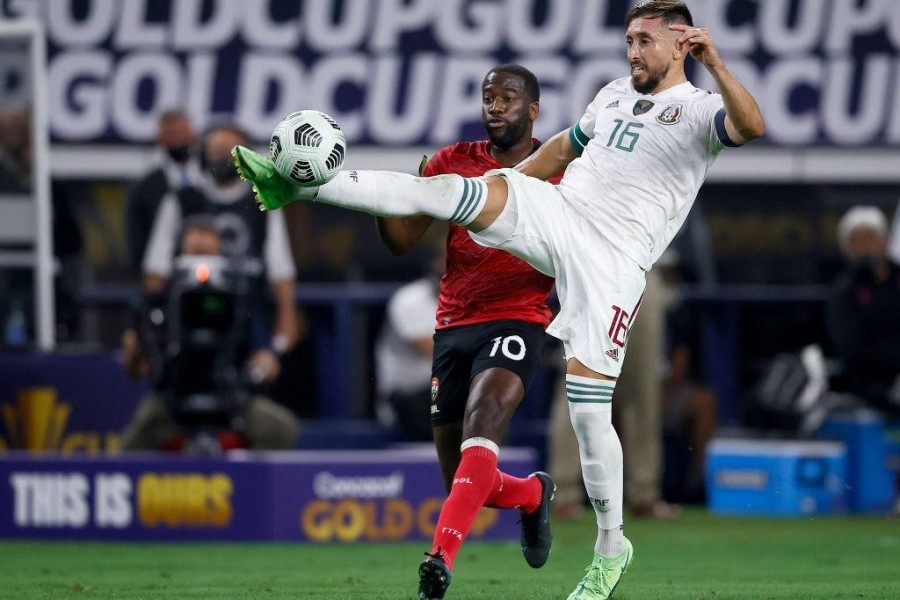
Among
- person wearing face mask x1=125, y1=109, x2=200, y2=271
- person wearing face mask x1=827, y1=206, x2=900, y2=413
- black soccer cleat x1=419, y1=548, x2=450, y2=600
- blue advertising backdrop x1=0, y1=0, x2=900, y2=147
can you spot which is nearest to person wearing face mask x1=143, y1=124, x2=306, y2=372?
person wearing face mask x1=125, y1=109, x2=200, y2=271

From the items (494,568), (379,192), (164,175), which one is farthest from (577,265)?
(164,175)

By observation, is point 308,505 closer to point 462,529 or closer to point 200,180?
point 200,180

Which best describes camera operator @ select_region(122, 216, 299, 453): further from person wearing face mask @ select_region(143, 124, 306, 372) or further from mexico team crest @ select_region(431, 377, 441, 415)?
mexico team crest @ select_region(431, 377, 441, 415)

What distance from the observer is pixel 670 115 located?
7.27 m

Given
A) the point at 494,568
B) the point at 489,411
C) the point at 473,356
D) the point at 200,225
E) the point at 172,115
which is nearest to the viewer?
the point at 489,411

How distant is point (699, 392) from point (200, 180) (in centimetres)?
449

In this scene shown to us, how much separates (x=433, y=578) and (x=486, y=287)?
4.91 feet

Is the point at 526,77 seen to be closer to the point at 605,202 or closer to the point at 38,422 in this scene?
the point at 605,202

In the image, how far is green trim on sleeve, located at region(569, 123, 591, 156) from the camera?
7.62 m

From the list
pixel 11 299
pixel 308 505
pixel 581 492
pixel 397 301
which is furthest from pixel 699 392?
pixel 11 299

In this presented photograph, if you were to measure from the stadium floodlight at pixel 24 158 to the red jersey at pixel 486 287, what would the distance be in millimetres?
5289

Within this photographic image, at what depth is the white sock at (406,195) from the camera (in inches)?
271

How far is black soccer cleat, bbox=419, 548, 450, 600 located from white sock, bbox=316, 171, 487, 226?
131 centimetres

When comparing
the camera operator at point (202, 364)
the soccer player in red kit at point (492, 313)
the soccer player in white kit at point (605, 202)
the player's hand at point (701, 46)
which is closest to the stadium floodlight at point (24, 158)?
the camera operator at point (202, 364)
